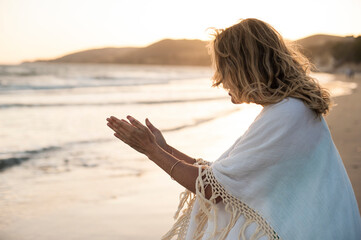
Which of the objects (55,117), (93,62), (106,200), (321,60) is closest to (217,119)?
(55,117)

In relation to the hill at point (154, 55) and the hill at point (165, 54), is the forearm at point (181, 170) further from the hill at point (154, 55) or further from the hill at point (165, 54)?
the hill at point (154, 55)

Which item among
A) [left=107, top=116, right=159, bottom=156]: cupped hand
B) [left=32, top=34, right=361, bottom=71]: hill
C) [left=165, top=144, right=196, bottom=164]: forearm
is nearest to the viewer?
[left=107, top=116, right=159, bottom=156]: cupped hand

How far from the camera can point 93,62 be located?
123 m

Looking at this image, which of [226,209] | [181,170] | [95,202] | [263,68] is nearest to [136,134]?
[181,170]

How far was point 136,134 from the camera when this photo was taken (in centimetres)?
214

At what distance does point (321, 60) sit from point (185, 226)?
100669 mm

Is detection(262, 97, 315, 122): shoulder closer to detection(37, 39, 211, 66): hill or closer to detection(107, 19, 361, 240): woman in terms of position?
detection(107, 19, 361, 240): woman

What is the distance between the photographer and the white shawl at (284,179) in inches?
77.9

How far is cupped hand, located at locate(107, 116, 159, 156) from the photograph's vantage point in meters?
2.13

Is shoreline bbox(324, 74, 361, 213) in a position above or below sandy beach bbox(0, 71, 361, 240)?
below

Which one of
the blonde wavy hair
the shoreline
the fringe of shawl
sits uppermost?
the blonde wavy hair

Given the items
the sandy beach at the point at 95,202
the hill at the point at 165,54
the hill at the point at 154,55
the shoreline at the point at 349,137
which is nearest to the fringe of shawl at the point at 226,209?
the shoreline at the point at 349,137

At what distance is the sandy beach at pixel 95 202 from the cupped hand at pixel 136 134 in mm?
1808

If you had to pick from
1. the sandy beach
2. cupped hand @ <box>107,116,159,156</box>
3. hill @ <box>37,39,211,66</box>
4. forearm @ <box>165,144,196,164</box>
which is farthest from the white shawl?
hill @ <box>37,39,211,66</box>
